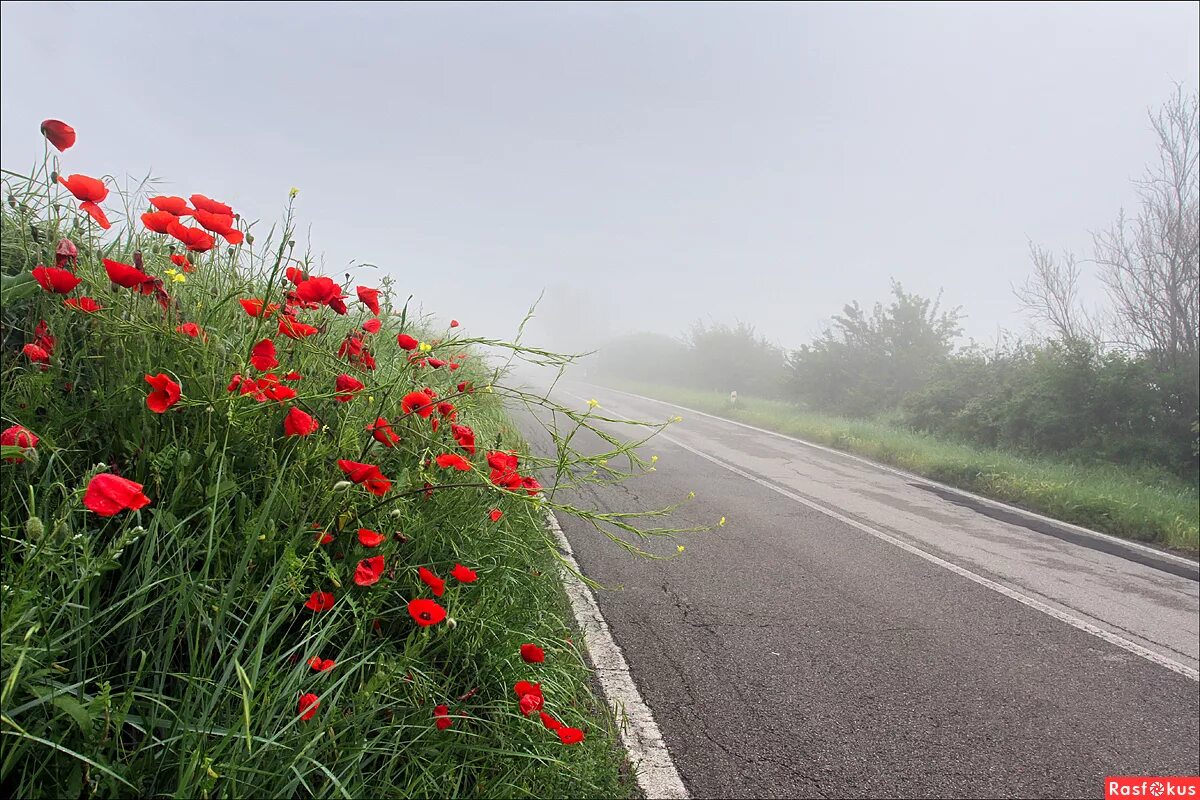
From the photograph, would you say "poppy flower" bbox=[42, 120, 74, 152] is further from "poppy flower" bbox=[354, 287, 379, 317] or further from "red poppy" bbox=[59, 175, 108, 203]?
"poppy flower" bbox=[354, 287, 379, 317]

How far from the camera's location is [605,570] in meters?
4.26

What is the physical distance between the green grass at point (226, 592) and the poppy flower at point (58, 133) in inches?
14.8

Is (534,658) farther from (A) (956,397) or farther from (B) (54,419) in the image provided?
(A) (956,397)

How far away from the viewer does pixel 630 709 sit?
2.58 m

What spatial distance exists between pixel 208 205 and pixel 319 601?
1139 millimetres

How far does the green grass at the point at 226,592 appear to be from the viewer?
A: 115 cm

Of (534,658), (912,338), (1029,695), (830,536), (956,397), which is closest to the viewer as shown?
(534,658)

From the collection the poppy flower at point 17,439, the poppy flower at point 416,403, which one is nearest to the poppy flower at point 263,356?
the poppy flower at point 416,403

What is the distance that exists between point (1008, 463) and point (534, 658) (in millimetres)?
10747

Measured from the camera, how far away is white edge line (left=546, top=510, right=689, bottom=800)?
2.16m

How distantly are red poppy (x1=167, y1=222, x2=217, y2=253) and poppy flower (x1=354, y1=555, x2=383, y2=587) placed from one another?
3.14ft

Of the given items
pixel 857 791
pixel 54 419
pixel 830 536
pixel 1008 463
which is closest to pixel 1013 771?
pixel 857 791

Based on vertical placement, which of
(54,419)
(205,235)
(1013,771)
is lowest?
(1013,771)

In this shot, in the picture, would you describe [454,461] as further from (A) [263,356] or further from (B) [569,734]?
(B) [569,734]
